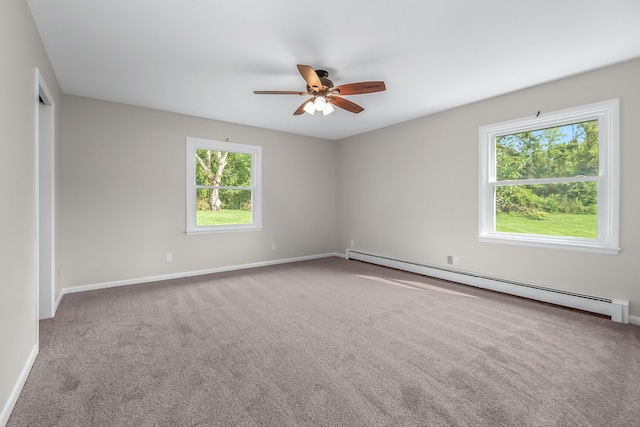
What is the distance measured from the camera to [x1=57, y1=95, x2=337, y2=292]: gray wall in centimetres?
374

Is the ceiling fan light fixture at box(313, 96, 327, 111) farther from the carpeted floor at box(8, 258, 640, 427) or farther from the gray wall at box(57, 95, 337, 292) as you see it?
the gray wall at box(57, 95, 337, 292)

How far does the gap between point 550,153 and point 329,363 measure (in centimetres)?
347

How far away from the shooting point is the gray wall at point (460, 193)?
286 cm

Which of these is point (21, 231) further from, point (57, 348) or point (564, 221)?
point (564, 221)

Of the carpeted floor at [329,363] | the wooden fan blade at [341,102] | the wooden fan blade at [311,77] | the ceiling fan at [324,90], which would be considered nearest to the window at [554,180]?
the carpeted floor at [329,363]

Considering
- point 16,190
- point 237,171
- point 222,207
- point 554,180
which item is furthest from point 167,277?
point 554,180

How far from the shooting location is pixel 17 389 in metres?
1.72

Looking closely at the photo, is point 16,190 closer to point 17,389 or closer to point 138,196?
point 17,389

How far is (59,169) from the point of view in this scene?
3.51 metres

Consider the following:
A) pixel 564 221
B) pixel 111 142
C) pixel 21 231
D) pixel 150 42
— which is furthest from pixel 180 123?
pixel 564 221

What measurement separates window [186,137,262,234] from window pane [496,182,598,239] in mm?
3790

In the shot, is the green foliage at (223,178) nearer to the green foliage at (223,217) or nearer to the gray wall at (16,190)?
the green foliage at (223,217)

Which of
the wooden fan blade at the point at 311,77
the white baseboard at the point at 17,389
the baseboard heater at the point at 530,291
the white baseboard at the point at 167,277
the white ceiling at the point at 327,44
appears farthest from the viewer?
the white baseboard at the point at 167,277

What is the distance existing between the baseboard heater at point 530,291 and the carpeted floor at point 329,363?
13cm
